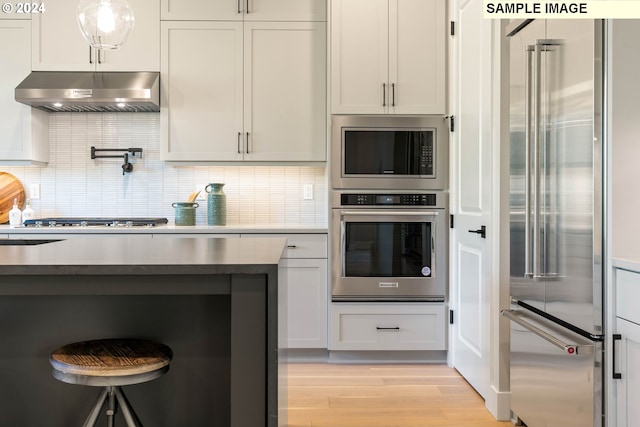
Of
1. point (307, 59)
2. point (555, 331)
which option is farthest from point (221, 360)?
point (307, 59)

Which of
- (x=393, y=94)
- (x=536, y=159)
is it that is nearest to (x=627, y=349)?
(x=536, y=159)

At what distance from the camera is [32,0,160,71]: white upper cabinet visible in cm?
352

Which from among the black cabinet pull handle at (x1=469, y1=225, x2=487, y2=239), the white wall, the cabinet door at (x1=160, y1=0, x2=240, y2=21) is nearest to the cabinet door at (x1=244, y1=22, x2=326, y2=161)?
the cabinet door at (x1=160, y1=0, x2=240, y2=21)

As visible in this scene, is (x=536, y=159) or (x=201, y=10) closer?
(x=536, y=159)

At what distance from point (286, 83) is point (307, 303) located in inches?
58.1

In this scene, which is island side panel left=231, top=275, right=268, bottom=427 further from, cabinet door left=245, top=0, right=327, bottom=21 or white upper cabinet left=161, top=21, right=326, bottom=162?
cabinet door left=245, top=0, right=327, bottom=21

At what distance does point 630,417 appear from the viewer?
1.66 metres

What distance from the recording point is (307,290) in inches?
134

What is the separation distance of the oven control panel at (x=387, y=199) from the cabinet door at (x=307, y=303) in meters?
0.43

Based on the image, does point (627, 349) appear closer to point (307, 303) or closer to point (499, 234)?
point (499, 234)

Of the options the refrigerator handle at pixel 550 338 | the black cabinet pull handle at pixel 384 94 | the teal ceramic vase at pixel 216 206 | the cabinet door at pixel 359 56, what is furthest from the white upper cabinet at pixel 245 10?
the refrigerator handle at pixel 550 338

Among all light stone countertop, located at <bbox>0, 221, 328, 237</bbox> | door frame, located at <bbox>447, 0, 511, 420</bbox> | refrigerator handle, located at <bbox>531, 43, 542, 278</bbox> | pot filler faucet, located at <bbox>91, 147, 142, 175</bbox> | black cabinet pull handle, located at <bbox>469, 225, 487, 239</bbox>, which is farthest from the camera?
pot filler faucet, located at <bbox>91, 147, 142, 175</bbox>

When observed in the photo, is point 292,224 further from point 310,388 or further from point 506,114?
point 506,114

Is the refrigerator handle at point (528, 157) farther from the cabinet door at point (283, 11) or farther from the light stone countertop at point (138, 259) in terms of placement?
the cabinet door at point (283, 11)
